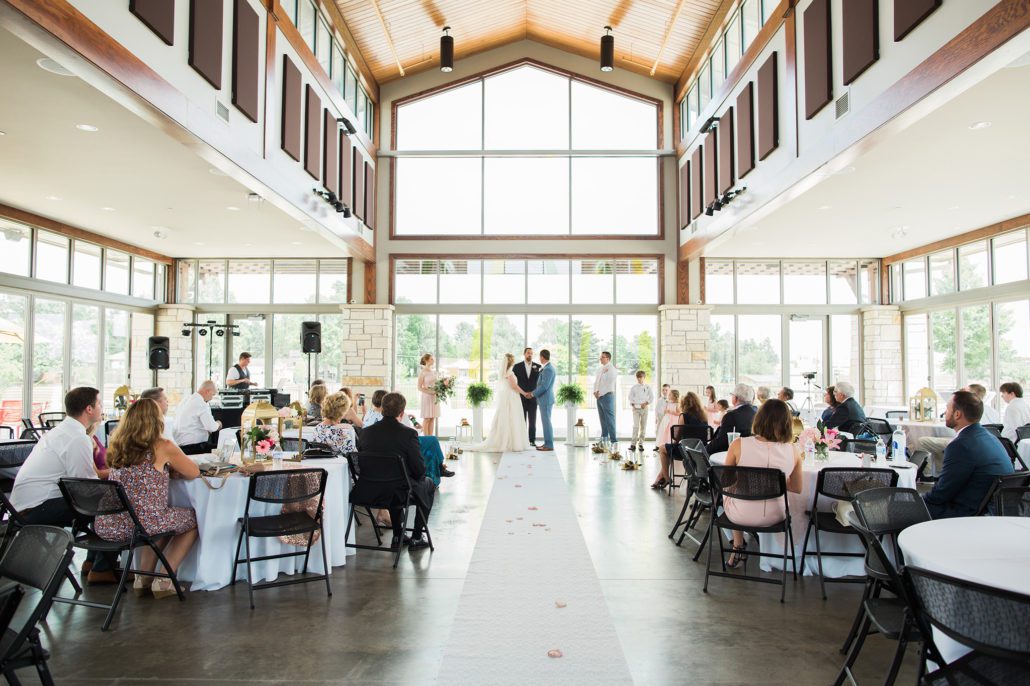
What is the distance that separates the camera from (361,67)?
12.0m

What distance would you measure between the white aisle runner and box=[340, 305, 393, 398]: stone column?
6.71 meters

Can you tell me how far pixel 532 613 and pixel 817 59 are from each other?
6436 millimetres

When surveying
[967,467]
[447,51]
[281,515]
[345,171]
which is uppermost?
[447,51]

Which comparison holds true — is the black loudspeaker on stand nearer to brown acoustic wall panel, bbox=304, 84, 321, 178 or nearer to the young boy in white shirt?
brown acoustic wall panel, bbox=304, 84, 321, 178

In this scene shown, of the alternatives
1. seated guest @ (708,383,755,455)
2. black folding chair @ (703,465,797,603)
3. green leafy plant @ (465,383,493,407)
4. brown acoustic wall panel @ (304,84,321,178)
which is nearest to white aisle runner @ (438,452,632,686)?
black folding chair @ (703,465,797,603)

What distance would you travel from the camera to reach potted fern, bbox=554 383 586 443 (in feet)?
38.4

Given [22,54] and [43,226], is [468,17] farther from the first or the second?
[22,54]

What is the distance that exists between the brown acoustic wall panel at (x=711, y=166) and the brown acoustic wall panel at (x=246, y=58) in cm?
704

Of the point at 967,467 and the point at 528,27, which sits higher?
the point at 528,27

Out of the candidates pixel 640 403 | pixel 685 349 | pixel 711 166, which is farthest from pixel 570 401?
pixel 711 166

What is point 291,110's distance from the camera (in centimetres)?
827

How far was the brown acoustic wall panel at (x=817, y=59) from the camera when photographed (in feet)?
21.8

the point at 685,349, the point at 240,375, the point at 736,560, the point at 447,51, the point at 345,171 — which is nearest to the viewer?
the point at 736,560

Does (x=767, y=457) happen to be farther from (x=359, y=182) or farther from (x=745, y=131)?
(x=359, y=182)
